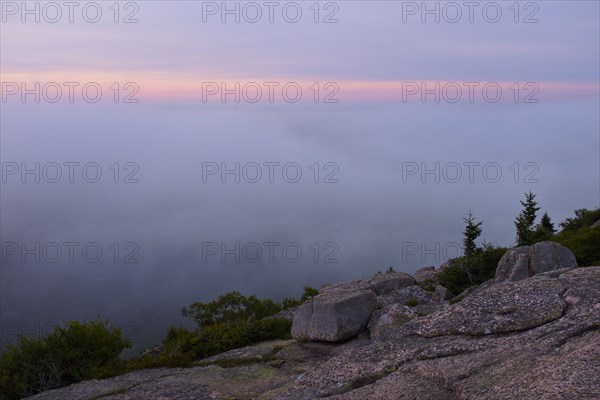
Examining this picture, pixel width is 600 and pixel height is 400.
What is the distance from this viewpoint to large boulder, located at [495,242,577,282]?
934 inches

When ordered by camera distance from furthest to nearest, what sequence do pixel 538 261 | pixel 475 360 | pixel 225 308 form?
pixel 225 308
pixel 538 261
pixel 475 360

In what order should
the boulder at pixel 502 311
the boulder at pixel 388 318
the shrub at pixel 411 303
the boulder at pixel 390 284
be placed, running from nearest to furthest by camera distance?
the boulder at pixel 502 311 → the boulder at pixel 388 318 → the shrub at pixel 411 303 → the boulder at pixel 390 284

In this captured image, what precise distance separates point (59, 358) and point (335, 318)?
502 inches

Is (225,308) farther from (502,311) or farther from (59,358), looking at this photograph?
(502,311)

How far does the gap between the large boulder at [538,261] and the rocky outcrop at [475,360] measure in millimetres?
8575

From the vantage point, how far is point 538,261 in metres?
23.9

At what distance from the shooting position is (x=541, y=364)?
10.2m

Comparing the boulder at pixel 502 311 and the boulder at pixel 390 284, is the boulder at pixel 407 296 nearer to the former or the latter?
the boulder at pixel 390 284

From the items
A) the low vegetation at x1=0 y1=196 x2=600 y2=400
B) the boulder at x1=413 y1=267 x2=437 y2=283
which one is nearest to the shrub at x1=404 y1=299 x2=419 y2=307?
the low vegetation at x1=0 y1=196 x2=600 y2=400

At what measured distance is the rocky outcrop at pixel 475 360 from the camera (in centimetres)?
985

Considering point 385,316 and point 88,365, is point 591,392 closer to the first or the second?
point 385,316

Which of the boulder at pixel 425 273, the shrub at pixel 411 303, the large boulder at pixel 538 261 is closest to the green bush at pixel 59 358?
the shrub at pixel 411 303

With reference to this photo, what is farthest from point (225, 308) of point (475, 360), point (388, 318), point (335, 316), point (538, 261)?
point (475, 360)

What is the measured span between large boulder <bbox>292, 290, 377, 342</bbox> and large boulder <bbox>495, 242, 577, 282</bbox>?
6409 mm
